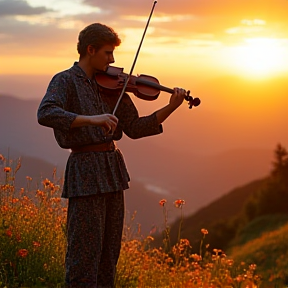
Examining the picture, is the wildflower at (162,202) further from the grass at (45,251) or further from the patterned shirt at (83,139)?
the patterned shirt at (83,139)

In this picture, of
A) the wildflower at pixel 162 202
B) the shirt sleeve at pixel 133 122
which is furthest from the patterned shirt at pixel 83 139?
the wildflower at pixel 162 202

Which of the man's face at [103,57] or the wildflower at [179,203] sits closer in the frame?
the man's face at [103,57]

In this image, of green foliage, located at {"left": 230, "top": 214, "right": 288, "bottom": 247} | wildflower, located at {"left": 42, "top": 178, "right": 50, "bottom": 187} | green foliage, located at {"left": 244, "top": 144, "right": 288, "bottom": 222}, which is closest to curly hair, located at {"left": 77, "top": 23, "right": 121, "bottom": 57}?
wildflower, located at {"left": 42, "top": 178, "right": 50, "bottom": 187}

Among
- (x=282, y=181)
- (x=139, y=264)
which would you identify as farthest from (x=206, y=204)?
(x=139, y=264)

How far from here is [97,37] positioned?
3744 millimetres

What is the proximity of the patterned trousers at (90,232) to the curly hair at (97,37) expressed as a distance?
0.82m

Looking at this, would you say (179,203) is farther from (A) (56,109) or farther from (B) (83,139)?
(A) (56,109)

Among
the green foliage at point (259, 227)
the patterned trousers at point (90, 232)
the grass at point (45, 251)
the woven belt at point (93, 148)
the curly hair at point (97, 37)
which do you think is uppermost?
the curly hair at point (97, 37)

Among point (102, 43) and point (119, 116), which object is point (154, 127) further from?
point (102, 43)

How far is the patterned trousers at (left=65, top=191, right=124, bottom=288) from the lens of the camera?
12.4 ft

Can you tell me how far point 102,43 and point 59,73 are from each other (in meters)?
0.30

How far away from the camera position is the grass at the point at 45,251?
5242 mm

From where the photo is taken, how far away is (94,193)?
374cm

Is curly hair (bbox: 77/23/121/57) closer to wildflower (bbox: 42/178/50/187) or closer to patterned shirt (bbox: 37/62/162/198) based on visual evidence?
patterned shirt (bbox: 37/62/162/198)
